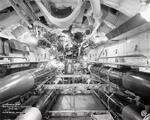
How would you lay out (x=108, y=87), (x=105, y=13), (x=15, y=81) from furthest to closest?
1. (x=105, y=13)
2. (x=108, y=87)
3. (x=15, y=81)

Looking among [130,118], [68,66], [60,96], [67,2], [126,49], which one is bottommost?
[60,96]

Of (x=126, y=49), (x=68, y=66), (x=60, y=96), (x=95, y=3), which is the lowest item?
(x=60, y=96)

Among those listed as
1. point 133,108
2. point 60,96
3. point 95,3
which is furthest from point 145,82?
point 60,96

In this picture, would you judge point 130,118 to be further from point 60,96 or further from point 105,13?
point 60,96

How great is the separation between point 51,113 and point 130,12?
278 cm

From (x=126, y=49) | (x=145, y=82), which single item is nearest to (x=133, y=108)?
(x=145, y=82)

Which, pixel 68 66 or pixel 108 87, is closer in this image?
pixel 108 87

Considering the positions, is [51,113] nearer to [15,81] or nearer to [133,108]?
[15,81]

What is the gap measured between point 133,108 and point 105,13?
263 centimetres

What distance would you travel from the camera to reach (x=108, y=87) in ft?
9.06

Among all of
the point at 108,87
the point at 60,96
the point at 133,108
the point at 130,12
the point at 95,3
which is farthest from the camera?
the point at 60,96

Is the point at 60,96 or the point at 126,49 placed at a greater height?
the point at 126,49

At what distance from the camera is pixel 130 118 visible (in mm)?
1582

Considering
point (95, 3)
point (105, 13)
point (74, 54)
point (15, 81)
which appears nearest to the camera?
point (15, 81)
